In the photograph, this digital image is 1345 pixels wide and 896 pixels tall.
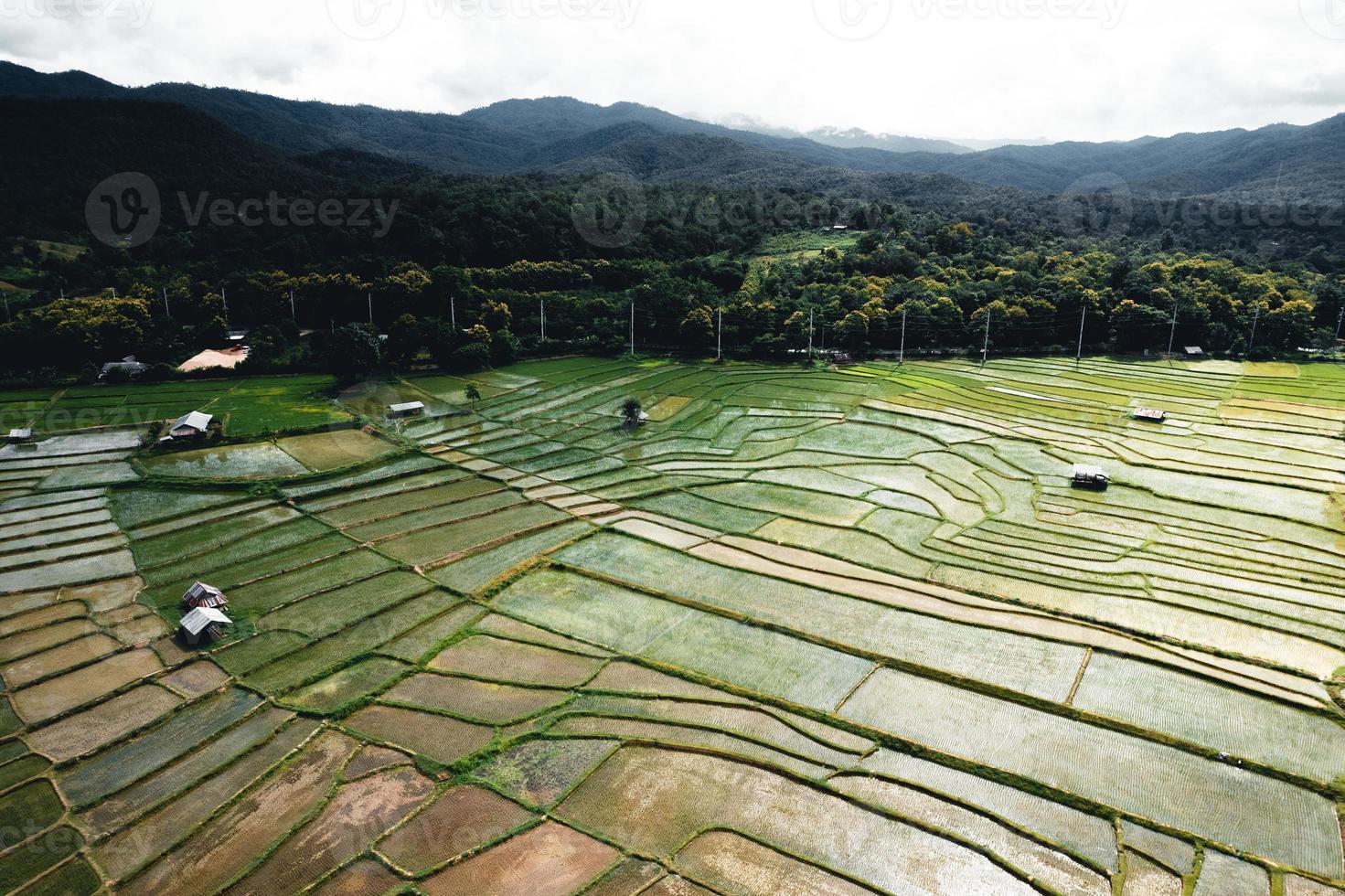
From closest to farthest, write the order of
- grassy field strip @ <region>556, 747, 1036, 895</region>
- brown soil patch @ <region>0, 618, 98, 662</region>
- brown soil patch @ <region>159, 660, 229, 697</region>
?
grassy field strip @ <region>556, 747, 1036, 895</region>
brown soil patch @ <region>159, 660, 229, 697</region>
brown soil patch @ <region>0, 618, 98, 662</region>

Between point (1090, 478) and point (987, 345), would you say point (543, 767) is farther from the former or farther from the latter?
point (987, 345)

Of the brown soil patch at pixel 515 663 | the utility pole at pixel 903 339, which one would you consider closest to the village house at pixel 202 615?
the brown soil patch at pixel 515 663

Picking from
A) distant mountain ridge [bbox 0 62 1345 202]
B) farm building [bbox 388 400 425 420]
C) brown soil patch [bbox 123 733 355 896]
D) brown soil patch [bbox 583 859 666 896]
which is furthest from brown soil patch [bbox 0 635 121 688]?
distant mountain ridge [bbox 0 62 1345 202]

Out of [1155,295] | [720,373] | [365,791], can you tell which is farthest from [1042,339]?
[365,791]

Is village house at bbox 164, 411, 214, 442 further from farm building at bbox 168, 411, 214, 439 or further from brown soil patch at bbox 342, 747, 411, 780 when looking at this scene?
brown soil patch at bbox 342, 747, 411, 780

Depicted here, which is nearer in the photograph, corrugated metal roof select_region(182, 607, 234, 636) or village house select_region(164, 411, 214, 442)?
corrugated metal roof select_region(182, 607, 234, 636)

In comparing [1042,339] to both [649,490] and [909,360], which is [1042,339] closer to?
[909,360]
